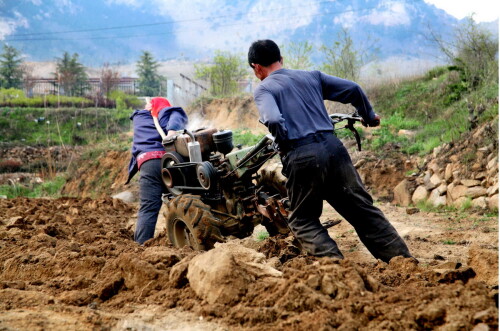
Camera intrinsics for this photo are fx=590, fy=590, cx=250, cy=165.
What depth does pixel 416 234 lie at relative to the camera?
291 inches

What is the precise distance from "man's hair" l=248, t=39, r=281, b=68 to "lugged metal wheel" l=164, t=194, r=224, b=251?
175 cm

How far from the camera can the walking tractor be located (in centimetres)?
569

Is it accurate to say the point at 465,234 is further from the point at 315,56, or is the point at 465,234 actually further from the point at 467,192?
the point at 315,56

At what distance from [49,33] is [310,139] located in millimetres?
195187

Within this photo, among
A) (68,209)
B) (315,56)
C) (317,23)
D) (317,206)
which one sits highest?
(317,23)

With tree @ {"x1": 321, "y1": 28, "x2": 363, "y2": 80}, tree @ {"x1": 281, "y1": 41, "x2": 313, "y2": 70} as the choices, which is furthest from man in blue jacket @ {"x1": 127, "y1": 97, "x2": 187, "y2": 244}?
tree @ {"x1": 281, "y1": 41, "x2": 313, "y2": 70}

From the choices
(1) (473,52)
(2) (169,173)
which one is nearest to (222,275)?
(2) (169,173)

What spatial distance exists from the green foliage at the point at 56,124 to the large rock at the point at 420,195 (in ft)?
85.1

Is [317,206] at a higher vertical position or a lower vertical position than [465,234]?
higher

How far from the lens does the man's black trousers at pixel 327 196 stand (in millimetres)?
4449

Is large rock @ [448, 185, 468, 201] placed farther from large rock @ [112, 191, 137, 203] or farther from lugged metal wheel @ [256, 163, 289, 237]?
large rock @ [112, 191, 137, 203]

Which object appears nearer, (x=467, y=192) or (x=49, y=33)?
(x=467, y=192)

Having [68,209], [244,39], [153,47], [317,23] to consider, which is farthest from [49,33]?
[68,209]

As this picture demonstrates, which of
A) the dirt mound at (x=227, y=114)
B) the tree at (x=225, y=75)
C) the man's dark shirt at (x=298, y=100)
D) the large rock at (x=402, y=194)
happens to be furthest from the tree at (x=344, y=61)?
the man's dark shirt at (x=298, y=100)
